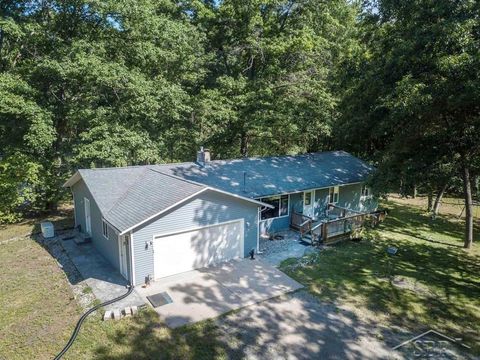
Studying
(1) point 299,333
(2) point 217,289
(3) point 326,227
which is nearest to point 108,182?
(2) point 217,289

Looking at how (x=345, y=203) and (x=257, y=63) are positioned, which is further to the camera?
(x=257, y=63)

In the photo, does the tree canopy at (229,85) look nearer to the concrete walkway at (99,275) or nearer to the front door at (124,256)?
the concrete walkway at (99,275)

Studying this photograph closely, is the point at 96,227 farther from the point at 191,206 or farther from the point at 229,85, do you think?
the point at 229,85

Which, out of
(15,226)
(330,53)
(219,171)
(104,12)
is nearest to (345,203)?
(219,171)

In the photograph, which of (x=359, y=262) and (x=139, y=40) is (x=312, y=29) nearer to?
(x=139, y=40)

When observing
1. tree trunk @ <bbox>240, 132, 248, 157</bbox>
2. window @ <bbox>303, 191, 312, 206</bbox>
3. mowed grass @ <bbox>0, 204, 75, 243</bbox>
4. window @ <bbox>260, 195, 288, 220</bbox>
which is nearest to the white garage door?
window @ <bbox>260, 195, 288, 220</bbox>

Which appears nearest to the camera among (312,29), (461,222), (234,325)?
(234,325)
